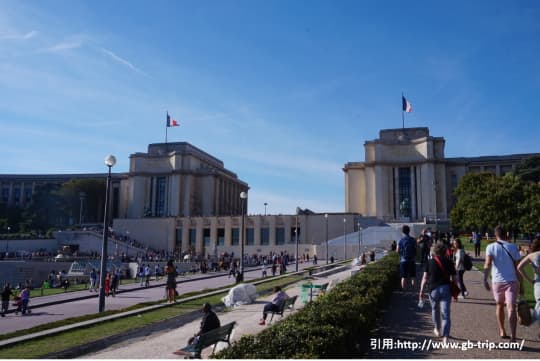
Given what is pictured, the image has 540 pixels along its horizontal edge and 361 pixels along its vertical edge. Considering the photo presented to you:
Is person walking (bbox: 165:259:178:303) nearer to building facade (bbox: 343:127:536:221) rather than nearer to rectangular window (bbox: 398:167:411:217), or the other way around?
building facade (bbox: 343:127:536:221)

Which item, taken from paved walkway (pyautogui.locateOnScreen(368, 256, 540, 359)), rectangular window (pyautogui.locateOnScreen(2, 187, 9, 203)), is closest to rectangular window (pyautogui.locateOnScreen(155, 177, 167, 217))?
rectangular window (pyautogui.locateOnScreen(2, 187, 9, 203))

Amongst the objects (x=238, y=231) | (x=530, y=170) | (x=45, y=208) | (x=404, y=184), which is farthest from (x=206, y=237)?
(x=530, y=170)

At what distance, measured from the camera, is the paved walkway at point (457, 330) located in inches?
279

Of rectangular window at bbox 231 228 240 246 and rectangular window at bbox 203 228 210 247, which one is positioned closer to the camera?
rectangular window at bbox 231 228 240 246

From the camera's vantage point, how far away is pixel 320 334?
5965mm

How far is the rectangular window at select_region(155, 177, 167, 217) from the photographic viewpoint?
3880 inches

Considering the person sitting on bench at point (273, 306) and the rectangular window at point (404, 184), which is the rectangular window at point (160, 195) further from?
the person sitting on bench at point (273, 306)

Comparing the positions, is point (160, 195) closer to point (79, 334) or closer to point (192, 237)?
point (192, 237)

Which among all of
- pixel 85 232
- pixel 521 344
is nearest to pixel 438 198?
pixel 85 232

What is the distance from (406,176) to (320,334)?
86525 millimetres

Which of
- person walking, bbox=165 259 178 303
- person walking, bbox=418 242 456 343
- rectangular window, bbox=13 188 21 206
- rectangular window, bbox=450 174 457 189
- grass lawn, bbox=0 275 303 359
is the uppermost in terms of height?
rectangular window, bbox=450 174 457 189

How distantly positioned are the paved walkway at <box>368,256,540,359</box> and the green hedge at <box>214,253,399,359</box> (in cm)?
53

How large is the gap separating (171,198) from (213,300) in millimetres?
80901

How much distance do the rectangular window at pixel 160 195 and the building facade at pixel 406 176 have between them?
3847 cm
